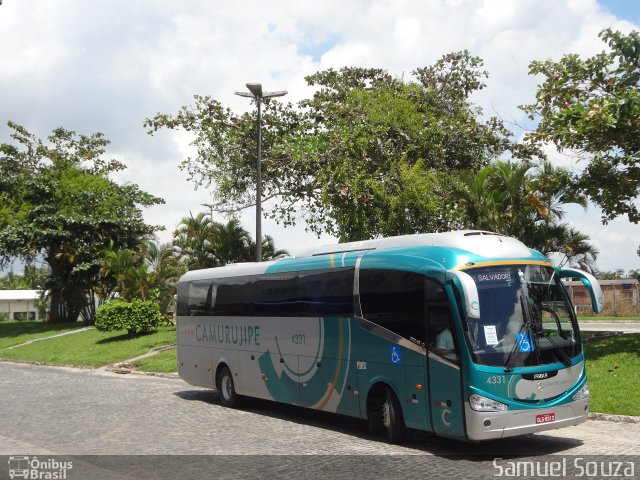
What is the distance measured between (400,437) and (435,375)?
1.44 m

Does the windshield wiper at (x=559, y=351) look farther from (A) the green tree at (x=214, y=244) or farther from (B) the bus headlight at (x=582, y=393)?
(A) the green tree at (x=214, y=244)

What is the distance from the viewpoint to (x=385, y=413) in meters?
12.2

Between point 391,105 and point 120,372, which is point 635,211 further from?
point 120,372

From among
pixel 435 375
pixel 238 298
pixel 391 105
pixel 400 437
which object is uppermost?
pixel 391 105

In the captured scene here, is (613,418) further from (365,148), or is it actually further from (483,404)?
(365,148)

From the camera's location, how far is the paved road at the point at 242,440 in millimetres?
10297

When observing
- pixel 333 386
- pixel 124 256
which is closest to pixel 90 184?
pixel 124 256

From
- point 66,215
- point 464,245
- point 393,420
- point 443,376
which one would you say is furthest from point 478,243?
point 66,215

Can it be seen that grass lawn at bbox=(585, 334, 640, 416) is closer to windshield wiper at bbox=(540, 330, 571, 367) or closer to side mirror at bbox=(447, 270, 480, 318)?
windshield wiper at bbox=(540, 330, 571, 367)

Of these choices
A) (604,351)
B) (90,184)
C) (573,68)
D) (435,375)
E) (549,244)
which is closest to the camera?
(435,375)

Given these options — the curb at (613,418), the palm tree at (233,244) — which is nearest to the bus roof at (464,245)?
the curb at (613,418)

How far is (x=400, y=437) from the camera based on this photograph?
465 inches

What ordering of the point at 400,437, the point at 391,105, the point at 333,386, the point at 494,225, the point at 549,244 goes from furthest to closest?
the point at 391,105 < the point at 549,244 < the point at 494,225 < the point at 333,386 < the point at 400,437

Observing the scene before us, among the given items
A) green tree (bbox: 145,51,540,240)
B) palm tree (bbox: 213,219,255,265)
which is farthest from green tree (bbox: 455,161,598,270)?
palm tree (bbox: 213,219,255,265)
